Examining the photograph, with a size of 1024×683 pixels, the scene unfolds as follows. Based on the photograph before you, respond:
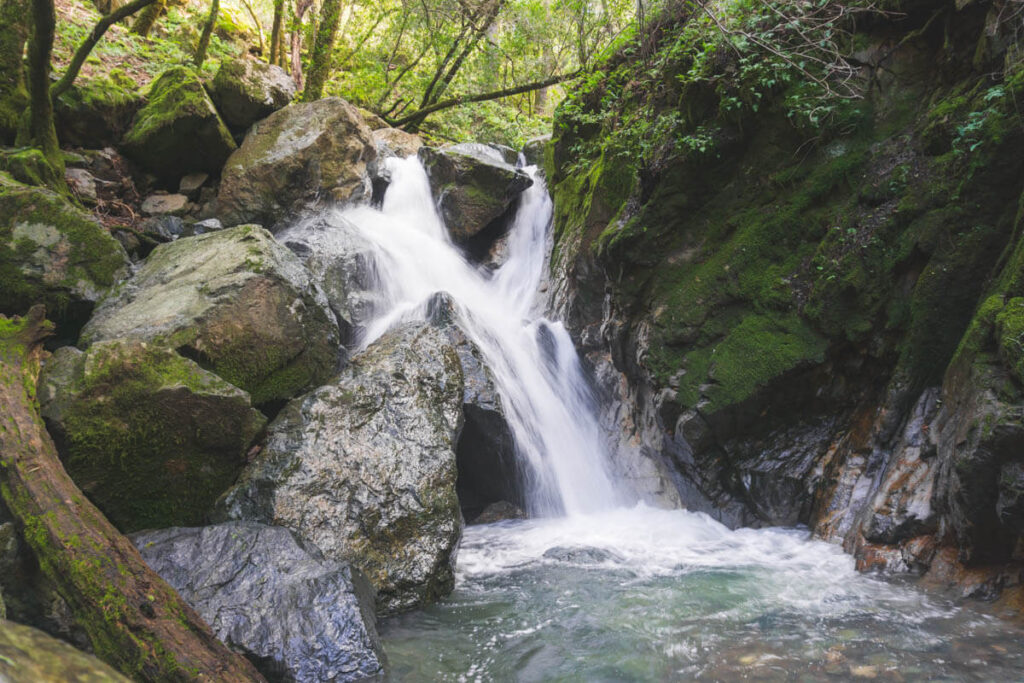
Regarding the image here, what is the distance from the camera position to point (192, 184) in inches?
375

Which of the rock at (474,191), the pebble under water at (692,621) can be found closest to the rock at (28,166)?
the rock at (474,191)

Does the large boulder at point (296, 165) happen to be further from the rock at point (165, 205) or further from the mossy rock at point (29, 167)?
the mossy rock at point (29, 167)

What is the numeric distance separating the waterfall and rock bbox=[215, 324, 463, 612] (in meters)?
1.57

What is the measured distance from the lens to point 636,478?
6.97 metres

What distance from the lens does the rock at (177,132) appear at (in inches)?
352

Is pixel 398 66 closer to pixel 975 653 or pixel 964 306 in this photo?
pixel 964 306

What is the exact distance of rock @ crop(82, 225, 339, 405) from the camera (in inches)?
204

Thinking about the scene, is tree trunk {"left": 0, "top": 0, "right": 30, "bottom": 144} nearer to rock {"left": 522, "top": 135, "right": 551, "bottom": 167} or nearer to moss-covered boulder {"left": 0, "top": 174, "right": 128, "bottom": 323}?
moss-covered boulder {"left": 0, "top": 174, "right": 128, "bottom": 323}

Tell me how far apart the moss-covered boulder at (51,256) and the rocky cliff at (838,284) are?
225 inches

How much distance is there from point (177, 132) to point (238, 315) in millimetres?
5520

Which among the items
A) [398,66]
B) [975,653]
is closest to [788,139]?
[975,653]

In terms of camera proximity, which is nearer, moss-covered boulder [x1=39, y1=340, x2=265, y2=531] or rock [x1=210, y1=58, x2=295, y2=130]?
moss-covered boulder [x1=39, y1=340, x2=265, y2=531]

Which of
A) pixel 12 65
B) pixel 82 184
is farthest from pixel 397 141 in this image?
pixel 12 65

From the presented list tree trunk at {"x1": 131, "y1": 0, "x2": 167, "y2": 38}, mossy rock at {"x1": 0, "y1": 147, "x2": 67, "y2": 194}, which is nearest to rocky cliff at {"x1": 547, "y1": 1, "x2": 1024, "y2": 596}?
mossy rock at {"x1": 0, "y1": 147, "x2": 67, "y2": 194}
